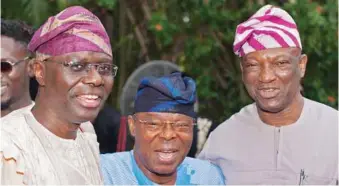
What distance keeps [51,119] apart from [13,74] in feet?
4.89

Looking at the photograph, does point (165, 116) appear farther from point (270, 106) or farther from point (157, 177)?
point (270, 106)

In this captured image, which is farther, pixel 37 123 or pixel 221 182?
pixel 221 182

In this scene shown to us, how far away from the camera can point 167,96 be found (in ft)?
12.1

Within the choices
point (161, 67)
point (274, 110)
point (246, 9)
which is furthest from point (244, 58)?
point (246, 9)

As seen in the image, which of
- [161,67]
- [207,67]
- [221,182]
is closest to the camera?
[221,182]

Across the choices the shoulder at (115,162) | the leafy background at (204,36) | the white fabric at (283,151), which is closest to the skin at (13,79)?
the shoulder at (115,162)

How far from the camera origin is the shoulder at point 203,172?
386cm

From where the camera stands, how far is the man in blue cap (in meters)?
3.68

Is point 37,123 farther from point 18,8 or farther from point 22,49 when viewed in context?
point 18,8

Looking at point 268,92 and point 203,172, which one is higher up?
point 268,92

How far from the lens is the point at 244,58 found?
13.2 feet

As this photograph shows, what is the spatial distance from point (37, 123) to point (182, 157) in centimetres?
89

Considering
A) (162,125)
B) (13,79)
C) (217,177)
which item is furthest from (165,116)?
(13,79)

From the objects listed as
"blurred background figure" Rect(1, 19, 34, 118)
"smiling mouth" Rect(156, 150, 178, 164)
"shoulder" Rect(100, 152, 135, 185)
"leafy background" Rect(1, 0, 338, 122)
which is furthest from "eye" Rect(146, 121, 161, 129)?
"leafy background" Rect(1, 0, 338, 122)
